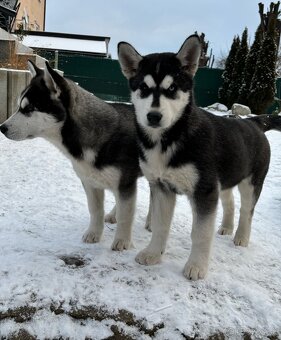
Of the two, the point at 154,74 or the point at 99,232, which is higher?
the point at 154,74

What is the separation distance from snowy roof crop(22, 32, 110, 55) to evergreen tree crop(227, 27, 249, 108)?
10643mm

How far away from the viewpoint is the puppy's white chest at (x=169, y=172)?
3.13m

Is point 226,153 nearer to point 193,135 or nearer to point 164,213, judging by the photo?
point 193,135

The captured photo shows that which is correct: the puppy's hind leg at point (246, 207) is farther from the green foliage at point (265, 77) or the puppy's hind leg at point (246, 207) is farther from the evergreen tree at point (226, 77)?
the evergreen tree at point (226, 77)

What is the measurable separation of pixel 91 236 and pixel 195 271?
3.91 ft

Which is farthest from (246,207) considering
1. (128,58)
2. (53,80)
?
(53,80)

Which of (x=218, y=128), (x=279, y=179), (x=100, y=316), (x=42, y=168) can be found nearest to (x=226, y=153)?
(x=218, y=128)

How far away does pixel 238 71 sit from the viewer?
20.2 metres

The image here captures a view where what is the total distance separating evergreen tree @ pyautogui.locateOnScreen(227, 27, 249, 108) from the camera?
1987 centimetres

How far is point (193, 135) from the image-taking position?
127 inches

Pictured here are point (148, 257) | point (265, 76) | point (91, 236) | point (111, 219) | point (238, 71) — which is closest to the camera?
point (148, 257)

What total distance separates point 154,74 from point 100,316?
1.86 metres

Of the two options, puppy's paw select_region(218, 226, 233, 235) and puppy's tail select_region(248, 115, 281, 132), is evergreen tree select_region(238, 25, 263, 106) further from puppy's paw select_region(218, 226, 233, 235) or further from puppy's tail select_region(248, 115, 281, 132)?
puppy's paw select_region(218, 226, 233, 235)

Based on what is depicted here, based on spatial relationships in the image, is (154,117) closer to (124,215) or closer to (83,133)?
(83,133)
